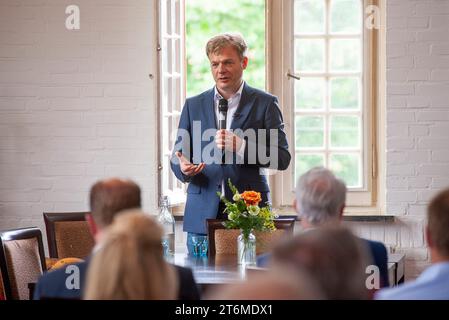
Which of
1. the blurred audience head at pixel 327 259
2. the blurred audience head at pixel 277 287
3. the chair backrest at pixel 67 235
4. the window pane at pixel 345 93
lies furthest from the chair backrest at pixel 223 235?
the blurred audience head at pixel 277 287

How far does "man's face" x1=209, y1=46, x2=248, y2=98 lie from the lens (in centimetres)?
539

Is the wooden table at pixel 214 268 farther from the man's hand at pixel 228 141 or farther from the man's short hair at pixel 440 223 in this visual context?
the man's short hair at pixel 440 223

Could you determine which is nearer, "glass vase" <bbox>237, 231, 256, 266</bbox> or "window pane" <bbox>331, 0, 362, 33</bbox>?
"glass vase" <bbox>237, 231, 256, 266</bbox>

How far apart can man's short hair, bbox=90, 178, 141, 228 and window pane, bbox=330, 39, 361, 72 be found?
3.81 m

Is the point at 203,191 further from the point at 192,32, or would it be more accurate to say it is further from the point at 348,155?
the point at 192,32

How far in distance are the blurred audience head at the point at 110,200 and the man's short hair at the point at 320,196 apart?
0.61 metres

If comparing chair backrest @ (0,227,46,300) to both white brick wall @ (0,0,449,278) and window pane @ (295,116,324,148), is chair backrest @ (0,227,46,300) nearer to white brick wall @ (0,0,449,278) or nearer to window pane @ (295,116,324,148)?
white brick wall @ (0,0,449,278)

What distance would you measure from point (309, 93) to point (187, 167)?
1.74 metres

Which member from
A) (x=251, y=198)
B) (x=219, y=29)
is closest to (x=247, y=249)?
(x=251, y=198)

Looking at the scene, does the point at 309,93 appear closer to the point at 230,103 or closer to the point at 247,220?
the point at 230,103

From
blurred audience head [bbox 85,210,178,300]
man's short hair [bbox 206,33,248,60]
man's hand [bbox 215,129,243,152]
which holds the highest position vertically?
man's short hair [bbox 206,33,248,60]

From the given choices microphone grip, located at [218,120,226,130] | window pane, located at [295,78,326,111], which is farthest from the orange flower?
window pane, located at [295,78,326,111]

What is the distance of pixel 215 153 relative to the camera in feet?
17.7

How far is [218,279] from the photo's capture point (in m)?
4.14
